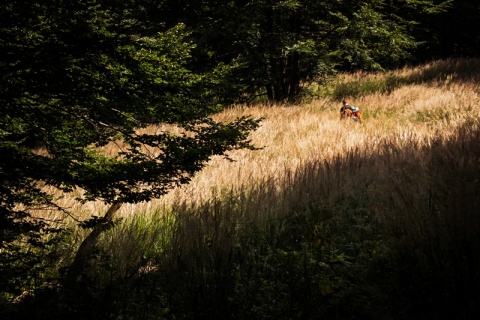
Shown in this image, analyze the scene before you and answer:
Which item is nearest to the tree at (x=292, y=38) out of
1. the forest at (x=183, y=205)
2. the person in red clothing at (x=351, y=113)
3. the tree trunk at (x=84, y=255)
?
the person in red clothing at (x=351, y=113)

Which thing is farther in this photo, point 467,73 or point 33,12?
point 467,73

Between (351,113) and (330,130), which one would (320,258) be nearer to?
(330,130)

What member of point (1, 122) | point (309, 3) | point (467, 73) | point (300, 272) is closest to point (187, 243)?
point (300, 272)

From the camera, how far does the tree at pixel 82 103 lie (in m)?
2.65

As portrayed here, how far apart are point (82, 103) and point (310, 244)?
2303 millimetres

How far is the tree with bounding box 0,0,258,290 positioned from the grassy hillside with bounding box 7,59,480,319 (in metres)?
0.62

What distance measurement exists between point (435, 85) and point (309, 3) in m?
4.94

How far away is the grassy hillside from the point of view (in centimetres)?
204

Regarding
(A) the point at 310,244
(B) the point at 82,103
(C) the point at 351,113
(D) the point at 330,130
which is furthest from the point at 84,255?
(C) the point at 351,113

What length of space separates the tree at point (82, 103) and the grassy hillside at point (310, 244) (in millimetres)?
619

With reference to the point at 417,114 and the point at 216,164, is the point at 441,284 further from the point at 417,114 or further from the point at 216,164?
the point at 417,114

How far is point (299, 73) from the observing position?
13984 mm

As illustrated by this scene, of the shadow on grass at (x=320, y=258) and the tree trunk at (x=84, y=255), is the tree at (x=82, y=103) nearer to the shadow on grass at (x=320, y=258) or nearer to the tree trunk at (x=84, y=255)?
the tree trunk at (x=84, y=255)

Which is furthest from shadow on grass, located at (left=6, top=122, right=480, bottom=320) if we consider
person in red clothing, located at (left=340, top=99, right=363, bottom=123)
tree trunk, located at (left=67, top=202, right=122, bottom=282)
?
person in red clothing, located at (left=340, top=99, right=363, bottom=123)
